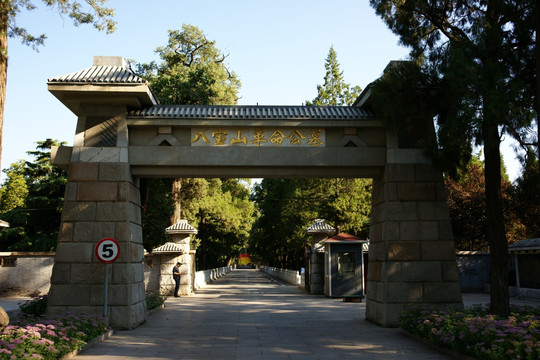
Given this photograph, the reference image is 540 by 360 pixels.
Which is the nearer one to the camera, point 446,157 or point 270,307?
point 446,157

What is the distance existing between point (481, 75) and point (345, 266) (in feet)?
39.4

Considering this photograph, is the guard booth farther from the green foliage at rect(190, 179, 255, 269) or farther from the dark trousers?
the green foliage at rect(190, 179, 255, 269)

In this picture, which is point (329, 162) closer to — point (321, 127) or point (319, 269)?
point (321, 127)

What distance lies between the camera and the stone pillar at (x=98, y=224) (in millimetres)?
10172

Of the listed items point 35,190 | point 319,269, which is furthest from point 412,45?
point 35,190

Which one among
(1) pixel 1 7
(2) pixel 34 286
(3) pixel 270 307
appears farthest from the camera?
(2) pixel 34 286

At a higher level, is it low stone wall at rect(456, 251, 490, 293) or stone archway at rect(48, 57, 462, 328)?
stone archway at rect(48, 57, 462, 328)

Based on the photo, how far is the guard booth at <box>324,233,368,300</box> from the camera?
1829 cm

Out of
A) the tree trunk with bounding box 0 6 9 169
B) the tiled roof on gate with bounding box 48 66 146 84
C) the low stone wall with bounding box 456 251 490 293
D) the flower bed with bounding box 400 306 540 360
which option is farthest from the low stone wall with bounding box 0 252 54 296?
the low stone wall with bounding box 456 251 490 293

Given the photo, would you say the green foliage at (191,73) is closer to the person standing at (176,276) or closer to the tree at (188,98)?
the tree at (188,98)

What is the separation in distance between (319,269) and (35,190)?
710 inches

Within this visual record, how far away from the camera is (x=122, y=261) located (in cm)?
1038

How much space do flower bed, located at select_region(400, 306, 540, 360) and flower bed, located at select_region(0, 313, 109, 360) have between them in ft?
18.9

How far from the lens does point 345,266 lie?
1855 centimetres
